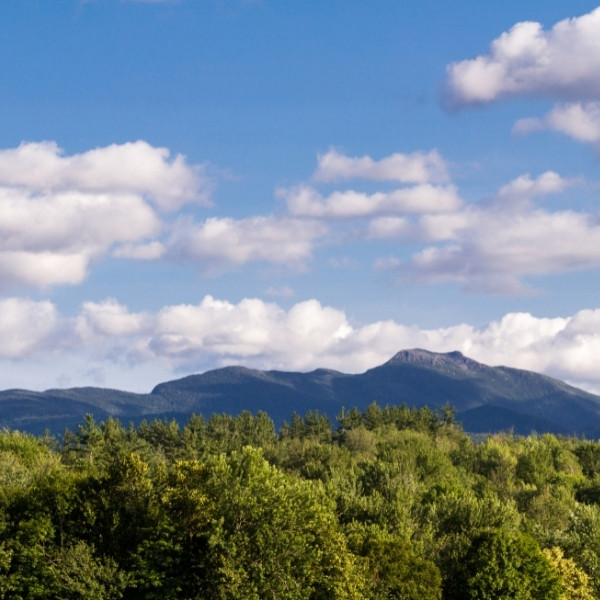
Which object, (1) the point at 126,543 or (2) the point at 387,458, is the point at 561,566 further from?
(2) the point at 387,458

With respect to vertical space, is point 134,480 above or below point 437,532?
above

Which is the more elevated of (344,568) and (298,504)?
(298,504)

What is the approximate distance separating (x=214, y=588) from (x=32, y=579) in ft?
45.2

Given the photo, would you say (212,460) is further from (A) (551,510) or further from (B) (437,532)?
(A) (551,510)

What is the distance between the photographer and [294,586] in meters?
70.2

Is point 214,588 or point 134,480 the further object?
point 134,480

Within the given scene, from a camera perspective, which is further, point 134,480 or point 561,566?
point 561,566

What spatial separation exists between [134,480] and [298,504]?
45.0 ft

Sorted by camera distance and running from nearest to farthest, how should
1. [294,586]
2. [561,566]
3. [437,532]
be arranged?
[294,586] < [561,566] < [437,532]

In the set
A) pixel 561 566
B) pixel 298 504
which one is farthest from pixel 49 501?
pixel 561 566

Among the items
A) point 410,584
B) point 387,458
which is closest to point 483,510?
point 410,584

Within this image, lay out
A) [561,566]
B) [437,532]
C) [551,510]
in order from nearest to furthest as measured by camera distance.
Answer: [561,566]
[437,532]
[551,510]

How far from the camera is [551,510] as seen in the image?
13112 centimetres

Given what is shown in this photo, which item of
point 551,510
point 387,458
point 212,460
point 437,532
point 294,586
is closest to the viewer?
point 294,586
